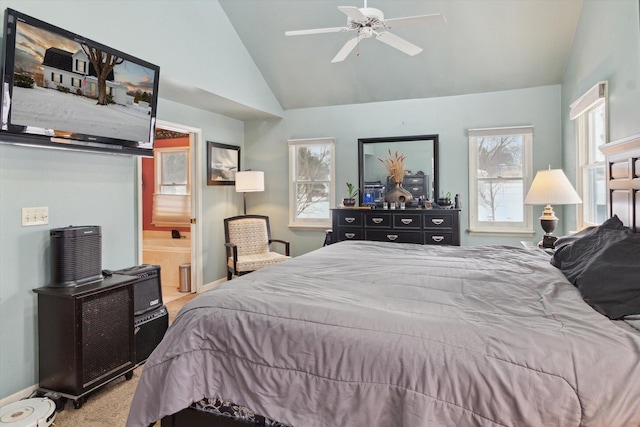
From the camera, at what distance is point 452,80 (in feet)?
15.9

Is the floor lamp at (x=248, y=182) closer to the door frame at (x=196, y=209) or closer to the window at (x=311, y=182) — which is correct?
the door frame at (x=196, y=209)

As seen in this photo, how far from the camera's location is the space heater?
261cm

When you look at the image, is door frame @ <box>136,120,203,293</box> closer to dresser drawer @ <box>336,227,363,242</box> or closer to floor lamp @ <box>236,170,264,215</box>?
floor lamp @ <box>236,170,264,215</box>

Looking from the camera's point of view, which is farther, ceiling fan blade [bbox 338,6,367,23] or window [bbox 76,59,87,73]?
window [bbox 76,59,87,73]

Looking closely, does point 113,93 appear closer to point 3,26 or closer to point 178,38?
point 3,26

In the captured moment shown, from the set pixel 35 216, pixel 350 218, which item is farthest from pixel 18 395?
pixel 350 218

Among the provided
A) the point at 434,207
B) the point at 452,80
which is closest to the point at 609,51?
the point at 452,80

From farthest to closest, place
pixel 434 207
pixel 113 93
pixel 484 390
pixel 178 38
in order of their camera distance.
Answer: pixel 434 207
pixel 178 38
pixel 113 93
pixel 484 390

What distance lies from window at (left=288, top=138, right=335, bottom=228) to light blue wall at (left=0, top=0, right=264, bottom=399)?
113 centimetres

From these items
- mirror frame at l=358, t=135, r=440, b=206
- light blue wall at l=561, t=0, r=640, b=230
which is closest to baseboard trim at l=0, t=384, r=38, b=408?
mirror frame at l=358, t=135, r=440, b=206

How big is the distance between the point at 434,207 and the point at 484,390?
12.9 feet

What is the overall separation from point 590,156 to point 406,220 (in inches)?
76.1

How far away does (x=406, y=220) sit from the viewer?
15.4ft

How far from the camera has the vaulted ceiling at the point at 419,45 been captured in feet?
13.3
